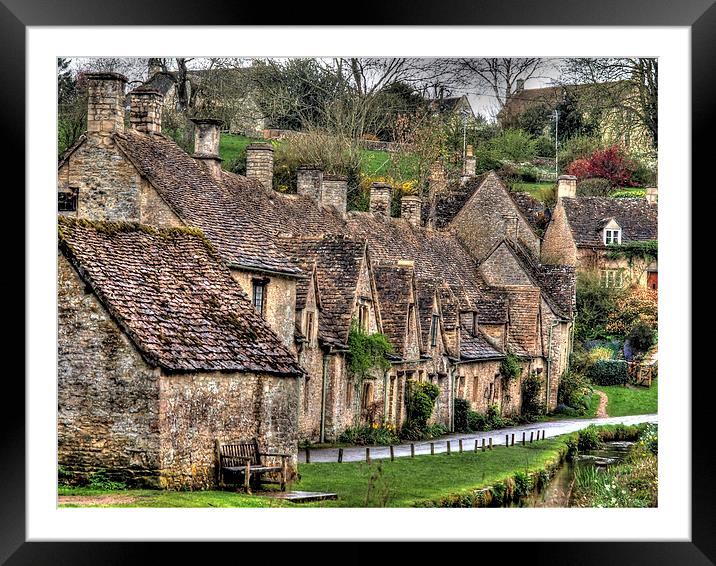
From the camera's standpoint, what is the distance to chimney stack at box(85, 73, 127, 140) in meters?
31.9

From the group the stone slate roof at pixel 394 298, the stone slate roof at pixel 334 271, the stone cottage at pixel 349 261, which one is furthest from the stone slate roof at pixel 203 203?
the stone slate roof at pixel 394 298

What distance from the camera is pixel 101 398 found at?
2284cm

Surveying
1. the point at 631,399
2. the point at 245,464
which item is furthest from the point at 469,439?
the point at 245,464

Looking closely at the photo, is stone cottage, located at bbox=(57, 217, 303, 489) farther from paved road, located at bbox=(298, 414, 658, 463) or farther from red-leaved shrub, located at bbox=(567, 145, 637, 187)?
red-leaved shrub, located at bbox=(567, 145, 637, 187)

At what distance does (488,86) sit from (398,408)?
984 centimetres

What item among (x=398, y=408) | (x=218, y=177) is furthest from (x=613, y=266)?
(x=218, y=177)

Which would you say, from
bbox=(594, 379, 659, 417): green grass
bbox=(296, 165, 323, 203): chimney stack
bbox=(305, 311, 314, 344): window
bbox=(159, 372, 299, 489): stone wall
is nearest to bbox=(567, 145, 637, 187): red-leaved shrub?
bbox=(594, 379, 659, 417): green grass

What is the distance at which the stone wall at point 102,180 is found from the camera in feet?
104

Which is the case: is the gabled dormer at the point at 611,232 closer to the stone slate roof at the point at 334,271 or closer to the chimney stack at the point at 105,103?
the stone slate roof at the point at 334,271

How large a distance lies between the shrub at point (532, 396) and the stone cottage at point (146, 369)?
21535 mm

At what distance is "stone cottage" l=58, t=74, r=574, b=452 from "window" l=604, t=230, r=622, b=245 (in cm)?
326
